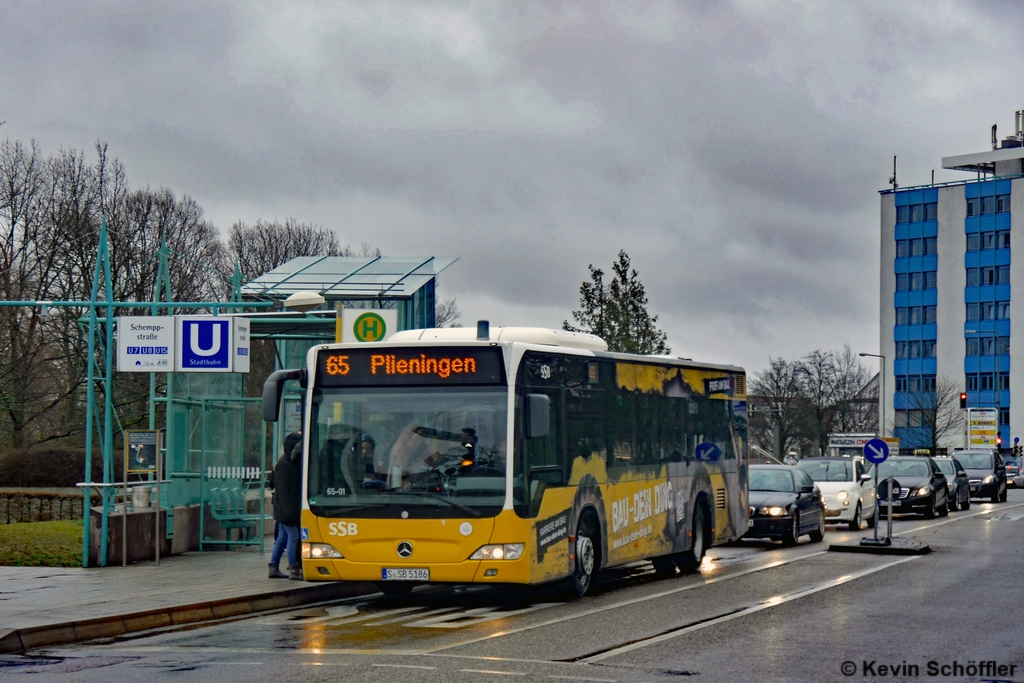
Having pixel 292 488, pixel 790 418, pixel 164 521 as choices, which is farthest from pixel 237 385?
pixel 790 418

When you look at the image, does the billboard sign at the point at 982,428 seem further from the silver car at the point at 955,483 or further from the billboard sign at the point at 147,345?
the billboard sign at the point at 147,345

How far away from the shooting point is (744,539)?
25.3 meters

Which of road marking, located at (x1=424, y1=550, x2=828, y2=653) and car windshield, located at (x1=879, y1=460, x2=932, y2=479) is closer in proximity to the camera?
road marking, located at (x1=424, y1=550, x2=828, y2=653)

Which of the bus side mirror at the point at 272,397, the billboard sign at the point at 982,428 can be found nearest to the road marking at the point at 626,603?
the bus side mirror at the point at 272,397

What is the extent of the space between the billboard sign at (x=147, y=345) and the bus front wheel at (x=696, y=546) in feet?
24.1

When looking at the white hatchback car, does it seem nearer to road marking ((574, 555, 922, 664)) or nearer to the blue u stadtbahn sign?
road marking ((574, 555, 922, 664))

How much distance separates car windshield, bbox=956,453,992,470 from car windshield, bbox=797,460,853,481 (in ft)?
57.7

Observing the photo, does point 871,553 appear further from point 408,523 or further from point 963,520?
→ point 963,520

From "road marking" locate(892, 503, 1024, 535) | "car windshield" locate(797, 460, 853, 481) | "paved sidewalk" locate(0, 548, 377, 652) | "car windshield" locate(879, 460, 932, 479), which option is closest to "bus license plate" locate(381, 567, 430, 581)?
"paved sidewalk" locate(0, 548, 377, 652)

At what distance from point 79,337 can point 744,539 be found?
2277 cm

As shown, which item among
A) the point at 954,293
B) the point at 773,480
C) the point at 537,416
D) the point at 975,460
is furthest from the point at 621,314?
the point at 954,293

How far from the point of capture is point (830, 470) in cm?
3048

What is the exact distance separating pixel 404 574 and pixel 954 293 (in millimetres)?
103089

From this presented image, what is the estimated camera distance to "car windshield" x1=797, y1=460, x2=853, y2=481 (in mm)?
30188
